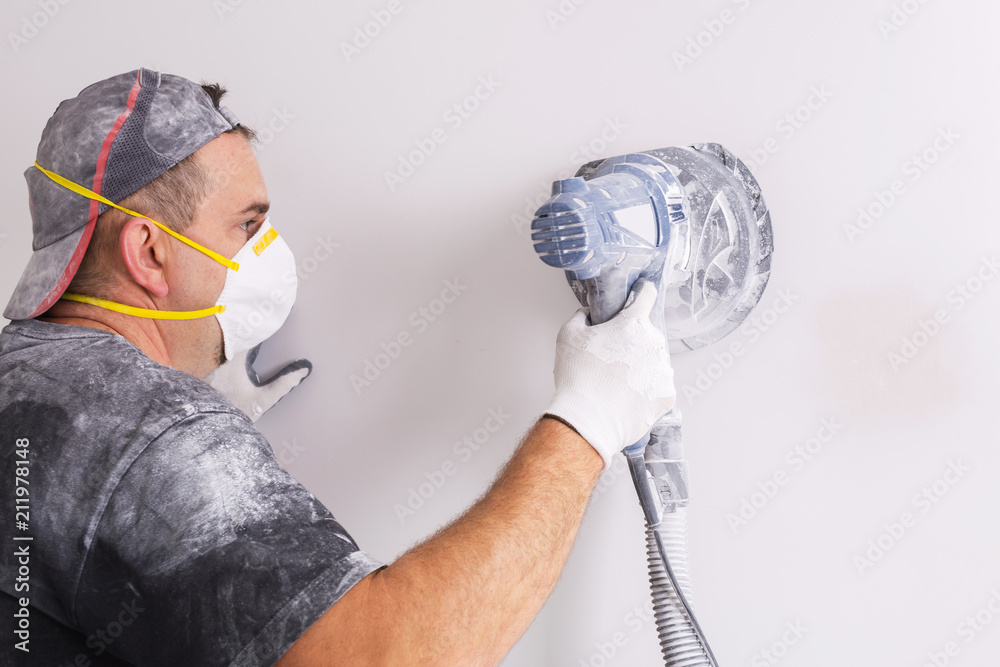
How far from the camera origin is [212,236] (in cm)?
108

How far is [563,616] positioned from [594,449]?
41cm

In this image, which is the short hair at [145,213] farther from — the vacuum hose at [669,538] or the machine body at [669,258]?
the vacuum hose at [669,538]

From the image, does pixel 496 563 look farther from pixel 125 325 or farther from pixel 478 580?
pixel 125 325

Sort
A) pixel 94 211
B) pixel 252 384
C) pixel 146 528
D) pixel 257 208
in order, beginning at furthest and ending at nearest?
pixel 252 384 < pixel 257 208 < pixel 94 211 < pixel 146 528

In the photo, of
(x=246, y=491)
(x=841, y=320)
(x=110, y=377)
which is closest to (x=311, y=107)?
(x=110, y=377)

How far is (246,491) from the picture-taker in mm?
755

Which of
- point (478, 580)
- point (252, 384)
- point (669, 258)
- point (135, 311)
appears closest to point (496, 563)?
point (478, 580)

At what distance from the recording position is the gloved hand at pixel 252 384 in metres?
1.34

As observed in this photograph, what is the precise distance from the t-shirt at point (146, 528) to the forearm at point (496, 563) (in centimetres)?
7

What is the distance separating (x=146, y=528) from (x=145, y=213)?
495mm

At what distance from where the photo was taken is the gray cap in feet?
3.32

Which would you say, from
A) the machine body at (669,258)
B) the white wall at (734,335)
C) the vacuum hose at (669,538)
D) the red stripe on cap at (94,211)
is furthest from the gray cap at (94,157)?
the vacuum hose at (669,538)

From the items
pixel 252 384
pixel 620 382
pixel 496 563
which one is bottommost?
pixel 252 384

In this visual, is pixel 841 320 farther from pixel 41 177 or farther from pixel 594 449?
pixel 41 177
